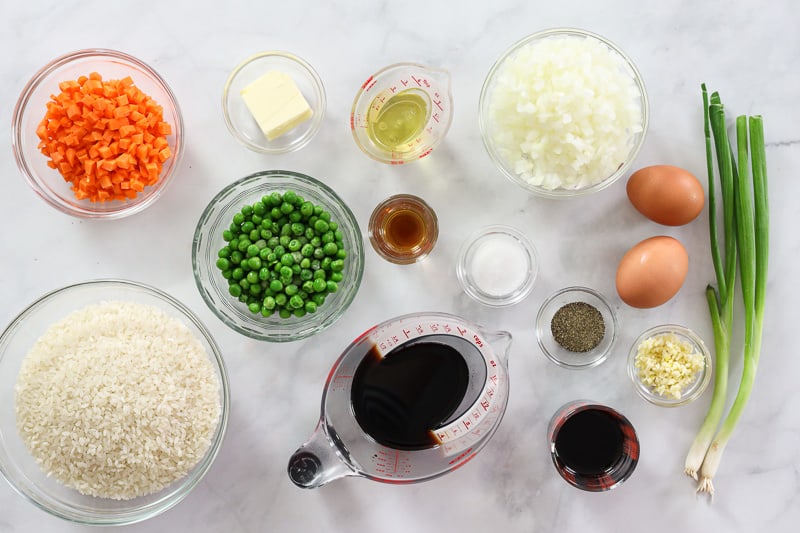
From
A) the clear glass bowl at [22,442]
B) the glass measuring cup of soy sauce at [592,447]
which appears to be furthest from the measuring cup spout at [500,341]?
the clear glass bowl at [22,442]

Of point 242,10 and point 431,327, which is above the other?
point 242,10

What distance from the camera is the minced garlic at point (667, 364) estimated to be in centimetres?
166

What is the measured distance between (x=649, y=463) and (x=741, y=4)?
4.48 ft

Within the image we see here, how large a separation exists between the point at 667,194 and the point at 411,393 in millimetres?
859

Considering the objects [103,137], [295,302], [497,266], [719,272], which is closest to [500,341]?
[497,266]

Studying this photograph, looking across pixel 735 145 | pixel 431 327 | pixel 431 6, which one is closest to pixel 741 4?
pixel 735 145

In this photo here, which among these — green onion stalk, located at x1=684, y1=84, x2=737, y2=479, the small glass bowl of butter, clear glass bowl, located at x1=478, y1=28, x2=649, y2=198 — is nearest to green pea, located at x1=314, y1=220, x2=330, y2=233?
the small glass bowl of butter

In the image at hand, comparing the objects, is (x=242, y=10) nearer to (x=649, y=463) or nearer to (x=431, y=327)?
(x=431, y=327)

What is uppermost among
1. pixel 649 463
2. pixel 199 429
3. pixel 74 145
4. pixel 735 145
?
pixel 74 145

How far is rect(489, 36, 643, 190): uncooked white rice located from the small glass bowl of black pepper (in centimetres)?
33

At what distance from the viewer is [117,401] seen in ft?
4.58

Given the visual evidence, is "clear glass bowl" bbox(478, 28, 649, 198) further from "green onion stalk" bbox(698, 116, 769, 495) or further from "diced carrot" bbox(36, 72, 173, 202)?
"diced carrot" bbox(36, 72, 173, 202)

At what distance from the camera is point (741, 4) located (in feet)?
5.77

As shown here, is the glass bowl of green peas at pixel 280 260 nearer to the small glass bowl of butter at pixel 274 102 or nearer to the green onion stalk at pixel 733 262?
the small glass bowl of butter at pixel 274 102
